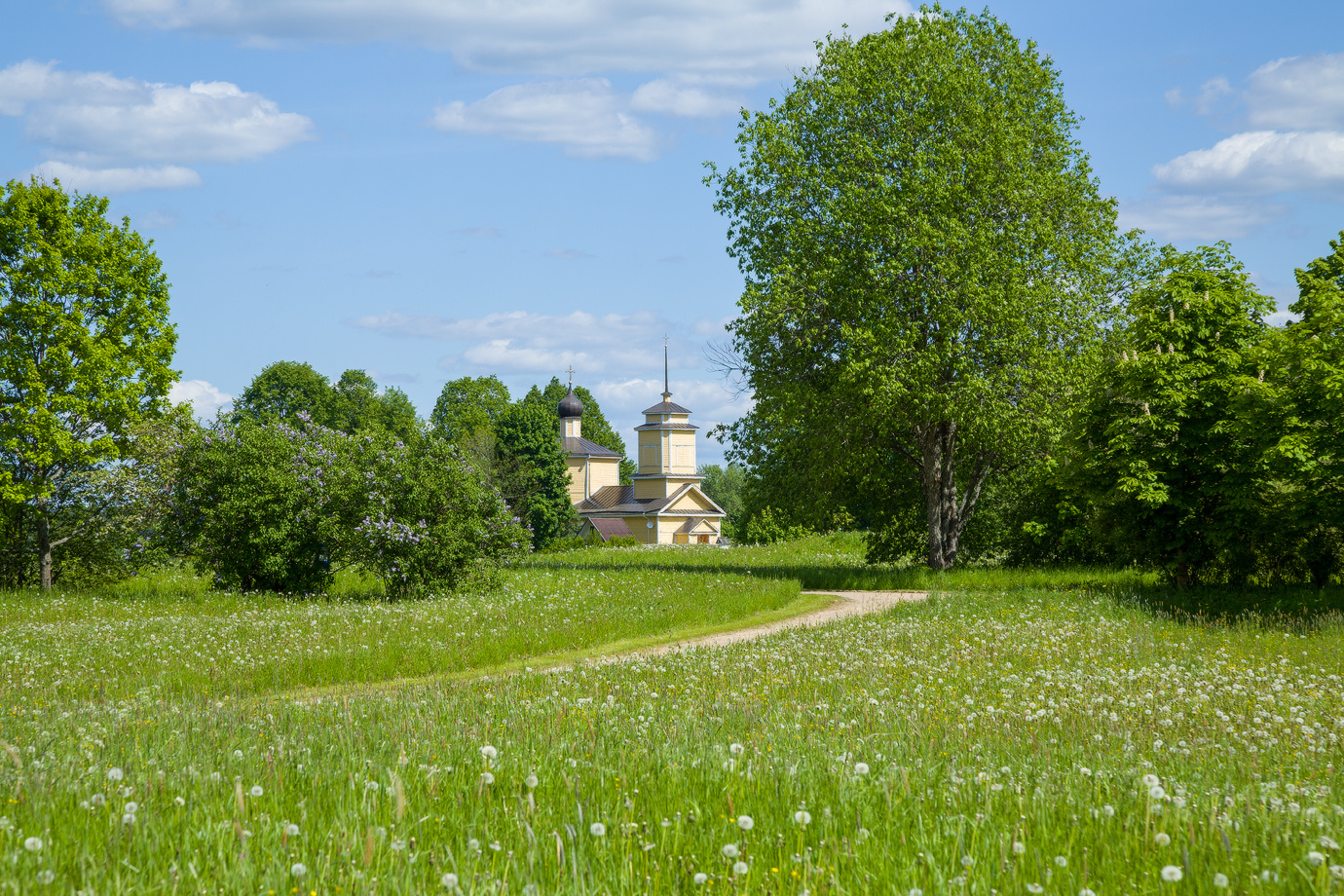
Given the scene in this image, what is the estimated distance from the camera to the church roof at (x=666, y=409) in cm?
10069

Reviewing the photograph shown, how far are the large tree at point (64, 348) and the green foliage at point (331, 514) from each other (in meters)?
3.28

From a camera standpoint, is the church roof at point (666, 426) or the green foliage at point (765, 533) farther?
the church roof at point (666, 426)

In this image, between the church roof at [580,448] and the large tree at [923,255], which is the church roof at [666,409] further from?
the large tree at [923,255]

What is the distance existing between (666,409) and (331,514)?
252 feet

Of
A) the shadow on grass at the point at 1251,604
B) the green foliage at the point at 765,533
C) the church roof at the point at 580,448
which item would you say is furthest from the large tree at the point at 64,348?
the church roof at the point at 580,448

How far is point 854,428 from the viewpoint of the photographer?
2888cm

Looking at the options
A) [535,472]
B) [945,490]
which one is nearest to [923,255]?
[945,490]

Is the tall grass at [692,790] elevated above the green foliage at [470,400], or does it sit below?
below

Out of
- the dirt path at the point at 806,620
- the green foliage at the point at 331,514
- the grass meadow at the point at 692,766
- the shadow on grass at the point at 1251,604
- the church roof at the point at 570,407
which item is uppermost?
the church roof at the point at 570,407

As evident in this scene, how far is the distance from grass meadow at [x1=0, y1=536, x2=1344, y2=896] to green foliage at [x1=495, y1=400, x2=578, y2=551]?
191 feet

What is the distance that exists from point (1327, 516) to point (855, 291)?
13.0m

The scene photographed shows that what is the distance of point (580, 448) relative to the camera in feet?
335

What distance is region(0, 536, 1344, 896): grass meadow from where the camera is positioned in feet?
13.5

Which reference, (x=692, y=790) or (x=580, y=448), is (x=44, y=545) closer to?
(x=692, y=790)
